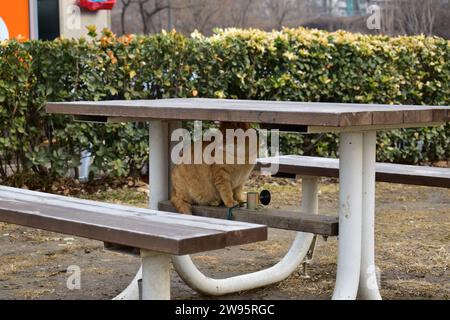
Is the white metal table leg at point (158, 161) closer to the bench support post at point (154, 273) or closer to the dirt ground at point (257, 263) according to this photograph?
the dirt ground at point (257, 263)

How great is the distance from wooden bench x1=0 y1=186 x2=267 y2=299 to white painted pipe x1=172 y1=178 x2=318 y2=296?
850mm

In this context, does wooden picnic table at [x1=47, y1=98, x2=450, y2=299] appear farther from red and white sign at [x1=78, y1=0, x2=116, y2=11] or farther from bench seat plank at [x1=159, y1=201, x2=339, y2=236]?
red and white sign at [x1=78, y1=0, x2=116, y2=11]

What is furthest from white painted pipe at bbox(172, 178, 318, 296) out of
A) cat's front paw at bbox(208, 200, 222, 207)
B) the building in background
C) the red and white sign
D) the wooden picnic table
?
the red and white sign

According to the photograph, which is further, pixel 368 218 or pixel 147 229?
pixel 368 218

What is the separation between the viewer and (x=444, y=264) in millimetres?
5406

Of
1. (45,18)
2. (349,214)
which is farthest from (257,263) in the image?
(45,18)

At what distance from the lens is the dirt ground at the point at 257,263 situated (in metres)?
4.80

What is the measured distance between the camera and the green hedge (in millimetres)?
7555

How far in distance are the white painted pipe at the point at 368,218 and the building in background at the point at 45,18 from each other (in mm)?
6958

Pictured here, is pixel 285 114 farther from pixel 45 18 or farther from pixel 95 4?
pixel 95 4

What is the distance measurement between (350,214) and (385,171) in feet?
3.77

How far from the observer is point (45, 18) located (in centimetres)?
1104
